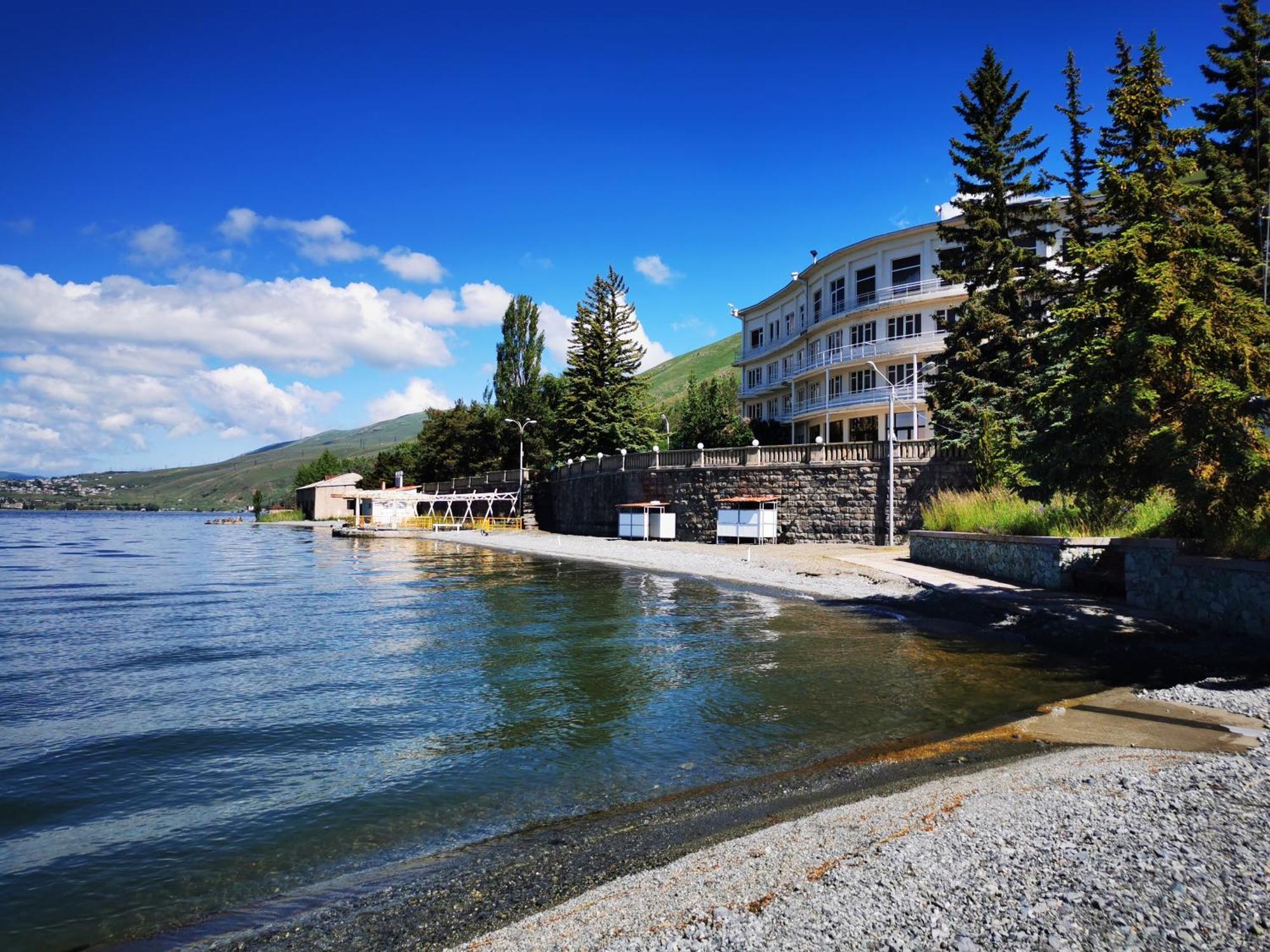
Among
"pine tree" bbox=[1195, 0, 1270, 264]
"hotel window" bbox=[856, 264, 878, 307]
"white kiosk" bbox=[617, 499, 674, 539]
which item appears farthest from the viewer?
"hotel window" bbox=[856, 264, 878, 307]

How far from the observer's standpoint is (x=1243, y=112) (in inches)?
981

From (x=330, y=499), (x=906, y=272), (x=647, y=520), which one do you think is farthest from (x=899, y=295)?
(x=330, y=499)

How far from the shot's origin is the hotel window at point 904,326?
39688 mm

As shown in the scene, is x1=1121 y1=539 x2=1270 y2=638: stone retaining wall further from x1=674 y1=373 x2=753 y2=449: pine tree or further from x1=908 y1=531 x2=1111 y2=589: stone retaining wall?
x1=674 y1=373 x2=753 y2=449: pine tree

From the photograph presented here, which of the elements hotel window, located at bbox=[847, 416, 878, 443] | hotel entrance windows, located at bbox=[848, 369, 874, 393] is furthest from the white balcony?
hotel window, located at bbox=[847, 416, 878, 443]

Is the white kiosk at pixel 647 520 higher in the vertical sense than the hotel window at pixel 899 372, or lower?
lower

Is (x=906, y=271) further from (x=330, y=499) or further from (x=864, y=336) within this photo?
(x=330, y=499)

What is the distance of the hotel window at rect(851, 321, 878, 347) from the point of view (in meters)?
41.4

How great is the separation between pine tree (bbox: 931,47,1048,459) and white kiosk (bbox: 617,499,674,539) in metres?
13.3

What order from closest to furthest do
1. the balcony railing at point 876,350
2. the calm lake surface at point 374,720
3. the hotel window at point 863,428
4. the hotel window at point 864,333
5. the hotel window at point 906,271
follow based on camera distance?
the calm lake surface at point 374,720, the balcony railing at point 876,350, the hotel window at point 906,271, the hotel window at point 864,333, the hotel window at point 863,428

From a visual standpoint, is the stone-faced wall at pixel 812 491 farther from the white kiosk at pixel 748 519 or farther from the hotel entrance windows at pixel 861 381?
the hotel entrance windows at pixel 861 381

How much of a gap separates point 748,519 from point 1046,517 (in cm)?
1617

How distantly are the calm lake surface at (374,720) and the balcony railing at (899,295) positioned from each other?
2616 centimetres

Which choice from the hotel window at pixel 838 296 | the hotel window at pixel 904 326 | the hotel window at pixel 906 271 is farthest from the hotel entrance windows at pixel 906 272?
the hotel window at pixel 838 296
